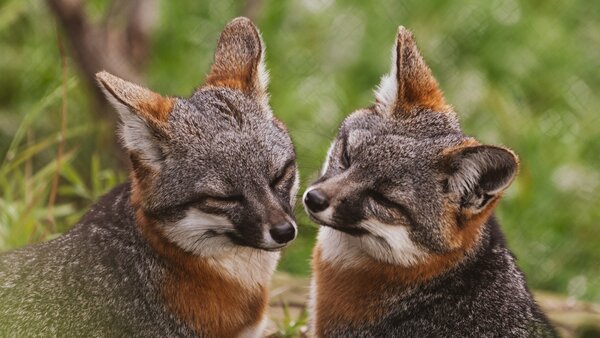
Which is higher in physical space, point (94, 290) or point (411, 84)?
point (411, 84)

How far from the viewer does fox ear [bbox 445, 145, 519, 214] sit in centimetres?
487

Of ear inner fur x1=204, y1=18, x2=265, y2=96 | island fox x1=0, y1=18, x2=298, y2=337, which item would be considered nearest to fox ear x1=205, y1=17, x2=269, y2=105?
ear inner fur x1=204, y1=18, x2=265, y2=96

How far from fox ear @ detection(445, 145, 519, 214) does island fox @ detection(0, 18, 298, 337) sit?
0.89 meters

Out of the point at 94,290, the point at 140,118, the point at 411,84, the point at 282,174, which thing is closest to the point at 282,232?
the point at 282,174

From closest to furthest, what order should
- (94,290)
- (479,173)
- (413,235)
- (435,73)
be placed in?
(479,173) → (413,235) → (94,290) → (435,73)

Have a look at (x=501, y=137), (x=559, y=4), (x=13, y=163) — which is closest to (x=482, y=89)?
(x=501, y=137)

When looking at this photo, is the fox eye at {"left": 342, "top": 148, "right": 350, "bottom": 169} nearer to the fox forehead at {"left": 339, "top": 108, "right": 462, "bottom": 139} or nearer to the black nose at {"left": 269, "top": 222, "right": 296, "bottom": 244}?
the fox forehead at {"left": 339, "top": 108, "right": 462, "bottom": 139}

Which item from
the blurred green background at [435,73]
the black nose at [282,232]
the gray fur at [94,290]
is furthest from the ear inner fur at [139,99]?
the blurred green background at [435,73]

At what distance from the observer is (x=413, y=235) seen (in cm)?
516

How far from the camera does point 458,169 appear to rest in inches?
203

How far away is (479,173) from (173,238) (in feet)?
5.31

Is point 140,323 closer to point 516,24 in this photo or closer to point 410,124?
point 410,124

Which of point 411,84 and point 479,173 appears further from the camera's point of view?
point 411,84

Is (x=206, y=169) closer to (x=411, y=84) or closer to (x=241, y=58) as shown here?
(x=241, y=58)
